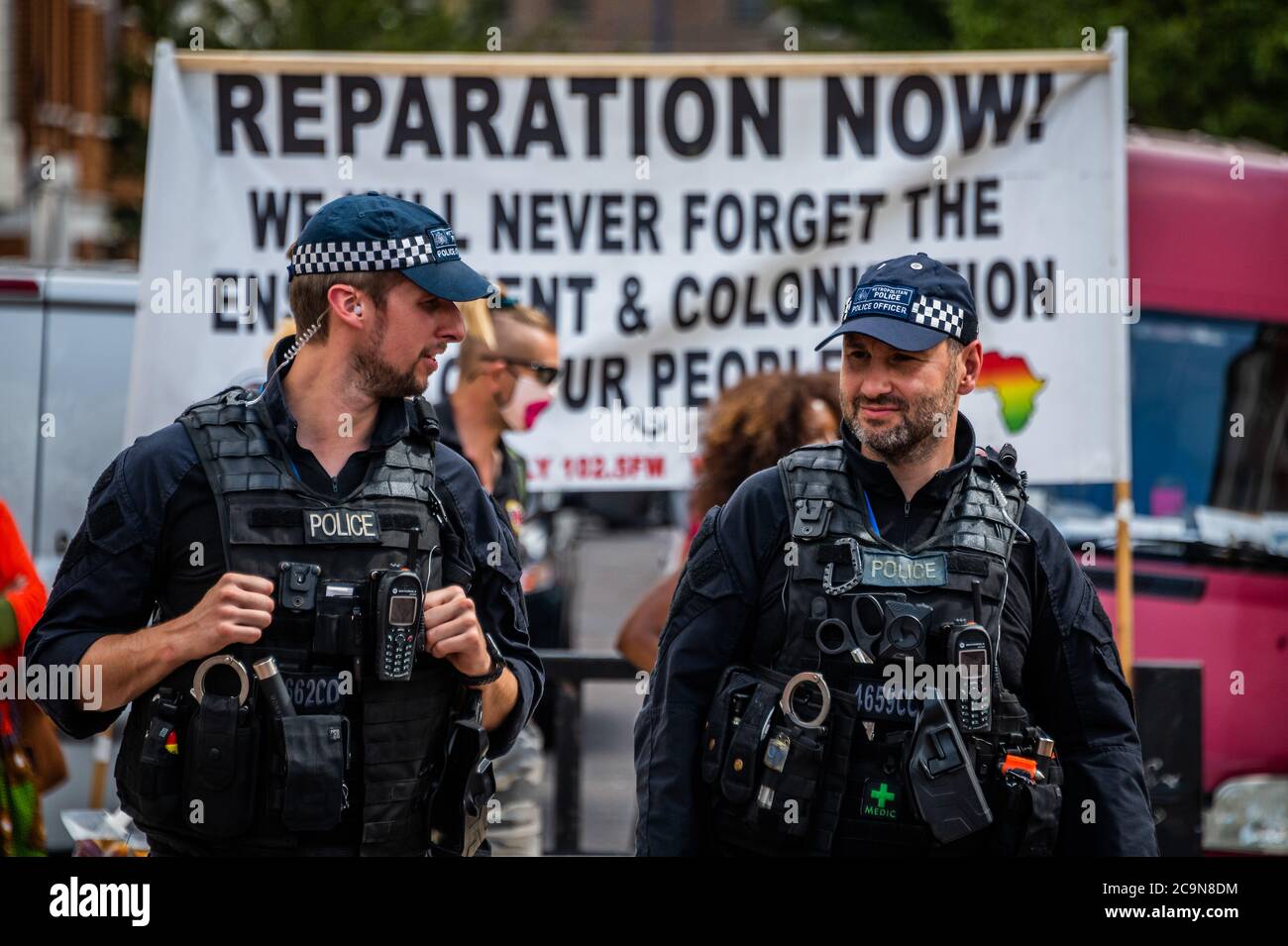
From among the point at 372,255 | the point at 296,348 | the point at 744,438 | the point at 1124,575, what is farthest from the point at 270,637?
the point at 1124,575

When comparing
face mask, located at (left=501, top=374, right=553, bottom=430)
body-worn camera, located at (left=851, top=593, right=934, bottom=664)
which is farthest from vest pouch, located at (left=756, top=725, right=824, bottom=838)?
face mask, located at (left=501, top=374, right=553, bottom=430)

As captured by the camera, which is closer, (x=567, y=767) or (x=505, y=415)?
(x=505, y=415)

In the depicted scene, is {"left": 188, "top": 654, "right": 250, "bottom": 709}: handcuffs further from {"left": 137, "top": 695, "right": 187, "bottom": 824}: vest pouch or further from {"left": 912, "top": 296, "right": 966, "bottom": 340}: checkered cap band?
{"left": 912, "top": 296, "right": 966, "bottom": 340}: checkered cap band

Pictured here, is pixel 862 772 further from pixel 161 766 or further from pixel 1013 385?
pixel 1013 385

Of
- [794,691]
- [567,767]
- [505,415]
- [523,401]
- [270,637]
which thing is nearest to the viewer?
[270,637]

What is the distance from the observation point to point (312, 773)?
3129 mm

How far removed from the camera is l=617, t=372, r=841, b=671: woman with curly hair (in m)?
5.21

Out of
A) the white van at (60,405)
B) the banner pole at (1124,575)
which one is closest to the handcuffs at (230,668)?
the white van at (60,405)

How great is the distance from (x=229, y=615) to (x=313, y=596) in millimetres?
185

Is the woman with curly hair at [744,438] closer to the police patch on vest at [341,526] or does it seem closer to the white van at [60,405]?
the police patch on vest at [341,526]

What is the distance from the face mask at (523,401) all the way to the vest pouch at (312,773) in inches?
99.0

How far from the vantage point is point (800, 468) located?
347cm
